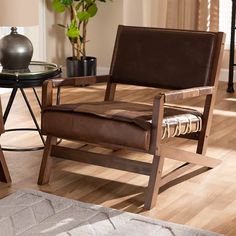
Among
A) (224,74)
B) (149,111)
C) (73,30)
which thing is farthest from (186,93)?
(224,74)

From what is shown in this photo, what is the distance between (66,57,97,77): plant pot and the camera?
18.9 ft

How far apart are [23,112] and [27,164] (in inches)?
50.4

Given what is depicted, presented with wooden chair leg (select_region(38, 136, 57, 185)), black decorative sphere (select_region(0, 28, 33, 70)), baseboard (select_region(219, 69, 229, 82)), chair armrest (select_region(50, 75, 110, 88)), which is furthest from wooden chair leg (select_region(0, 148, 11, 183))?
baseboard (select_region(219, 69, 229, 82))

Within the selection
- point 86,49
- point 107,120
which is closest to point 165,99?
point 107,120

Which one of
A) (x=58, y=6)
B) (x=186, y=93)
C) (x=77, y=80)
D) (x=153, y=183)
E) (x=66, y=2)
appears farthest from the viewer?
(x=58, y=6)

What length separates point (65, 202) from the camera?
2857 millimetres

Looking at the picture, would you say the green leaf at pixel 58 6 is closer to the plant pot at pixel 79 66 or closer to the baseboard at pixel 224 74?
the plant pot at pixel 79 66

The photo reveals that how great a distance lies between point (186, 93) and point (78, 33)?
282cm

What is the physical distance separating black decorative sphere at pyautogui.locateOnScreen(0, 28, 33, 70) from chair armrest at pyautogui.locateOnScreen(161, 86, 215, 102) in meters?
1.08

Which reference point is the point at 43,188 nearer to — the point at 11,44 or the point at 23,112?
the point at 11,44

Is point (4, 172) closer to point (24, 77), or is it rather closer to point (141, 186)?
point (24, 77)

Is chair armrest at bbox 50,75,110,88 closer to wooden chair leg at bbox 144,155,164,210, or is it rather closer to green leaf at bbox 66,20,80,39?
wooden chair leg at bbox 144,155,164,210

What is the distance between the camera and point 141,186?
313 centimetres

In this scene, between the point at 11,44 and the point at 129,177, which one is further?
the point at 11,44
